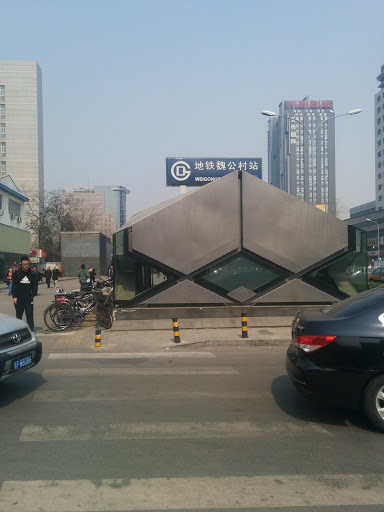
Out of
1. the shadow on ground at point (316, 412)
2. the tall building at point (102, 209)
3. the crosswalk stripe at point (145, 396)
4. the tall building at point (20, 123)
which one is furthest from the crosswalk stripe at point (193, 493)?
the tall building at point (20, 123)

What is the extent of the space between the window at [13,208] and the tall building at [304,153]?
27318 millimetres

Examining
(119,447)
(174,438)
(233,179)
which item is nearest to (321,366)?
(174,438)

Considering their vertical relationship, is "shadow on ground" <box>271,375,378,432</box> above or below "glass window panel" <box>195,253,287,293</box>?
below

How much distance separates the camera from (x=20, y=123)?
3615 inches

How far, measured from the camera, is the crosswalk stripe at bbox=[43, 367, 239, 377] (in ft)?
24.4

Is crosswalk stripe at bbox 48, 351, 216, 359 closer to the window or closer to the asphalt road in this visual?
the asphalt road

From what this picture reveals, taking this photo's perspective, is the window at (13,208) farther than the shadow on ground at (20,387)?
Yes

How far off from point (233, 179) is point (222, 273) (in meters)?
2.62

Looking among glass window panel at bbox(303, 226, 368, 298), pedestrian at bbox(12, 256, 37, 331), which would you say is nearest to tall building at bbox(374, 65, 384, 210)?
glass window panel at bbox(303, 226, 368, 298)

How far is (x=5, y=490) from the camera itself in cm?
357

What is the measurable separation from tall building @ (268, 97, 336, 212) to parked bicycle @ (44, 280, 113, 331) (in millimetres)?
12312

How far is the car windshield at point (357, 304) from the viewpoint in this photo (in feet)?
16.9

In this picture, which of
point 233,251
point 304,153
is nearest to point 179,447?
point 233,251

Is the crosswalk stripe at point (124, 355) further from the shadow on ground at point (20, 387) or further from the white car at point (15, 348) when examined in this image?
the white car at point (15, 348)
